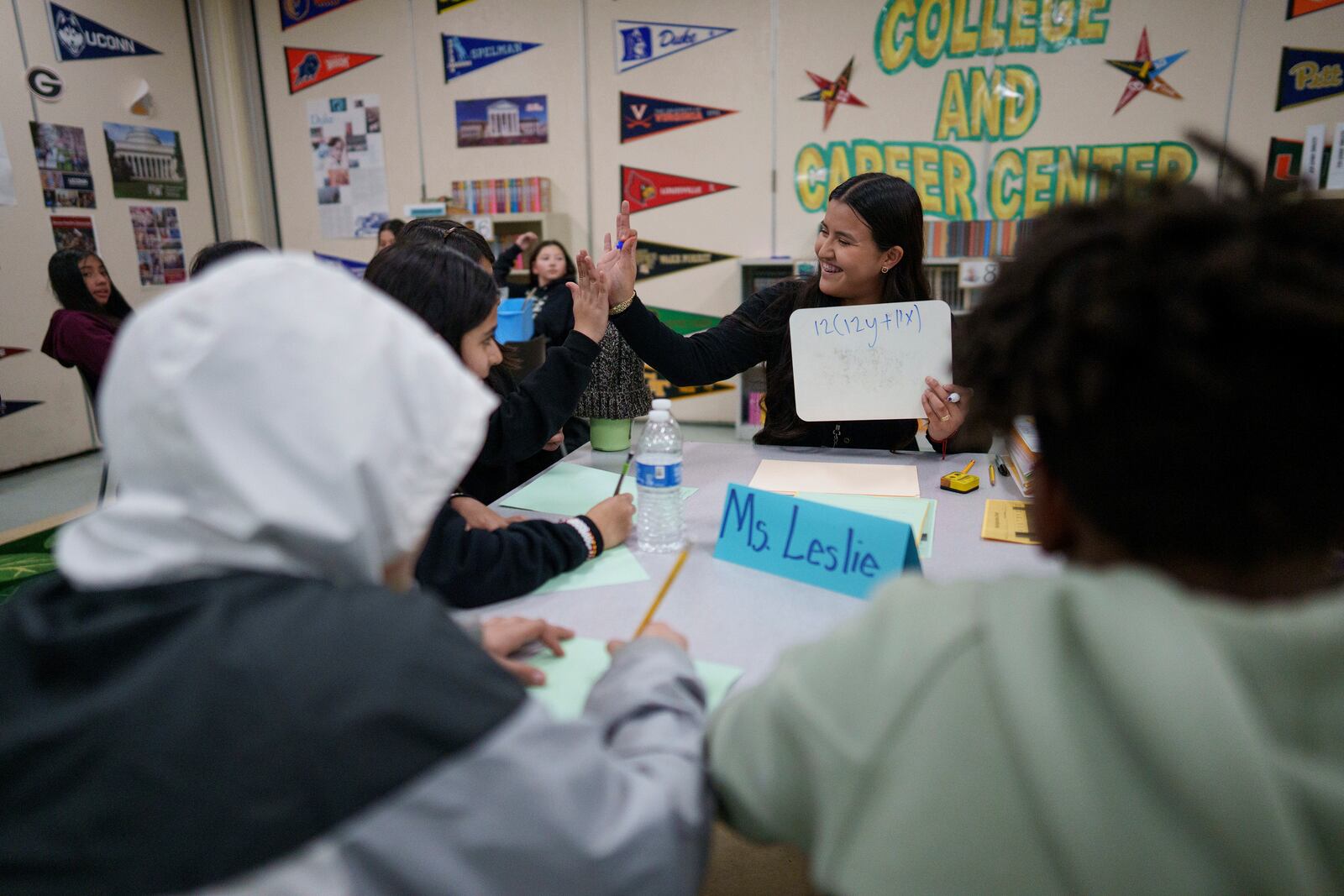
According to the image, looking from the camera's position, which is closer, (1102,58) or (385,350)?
(385,350)

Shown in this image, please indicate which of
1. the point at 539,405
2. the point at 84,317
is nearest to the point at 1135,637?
the point at 539,405

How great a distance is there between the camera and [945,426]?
1.68 m

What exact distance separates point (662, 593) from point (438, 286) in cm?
60

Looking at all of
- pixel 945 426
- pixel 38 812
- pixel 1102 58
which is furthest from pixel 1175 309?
pixel 1102 58

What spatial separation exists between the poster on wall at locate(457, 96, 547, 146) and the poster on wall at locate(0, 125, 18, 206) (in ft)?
7.53

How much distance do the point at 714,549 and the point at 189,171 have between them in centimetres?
528

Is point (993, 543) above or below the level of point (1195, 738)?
below

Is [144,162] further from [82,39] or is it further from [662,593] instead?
[662,593]

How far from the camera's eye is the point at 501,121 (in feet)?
16.0

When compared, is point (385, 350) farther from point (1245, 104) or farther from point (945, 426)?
point (1245, 104)

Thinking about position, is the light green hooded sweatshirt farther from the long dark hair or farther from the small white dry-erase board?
the long dark hair

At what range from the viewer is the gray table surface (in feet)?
3.23

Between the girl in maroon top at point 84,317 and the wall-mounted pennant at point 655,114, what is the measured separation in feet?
9.26

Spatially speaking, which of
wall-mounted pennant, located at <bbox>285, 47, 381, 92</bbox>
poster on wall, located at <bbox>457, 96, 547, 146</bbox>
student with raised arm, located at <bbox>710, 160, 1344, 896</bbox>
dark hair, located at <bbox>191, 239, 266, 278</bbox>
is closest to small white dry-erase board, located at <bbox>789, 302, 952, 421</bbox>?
student with raised arm, located at <bbox>710, 160, 1344, 896</bbox>
